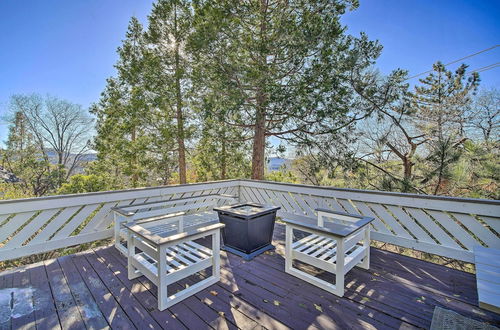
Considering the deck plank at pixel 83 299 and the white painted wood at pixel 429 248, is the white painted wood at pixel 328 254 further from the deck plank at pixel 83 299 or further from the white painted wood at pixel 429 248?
the deck plank at pixel 83 299

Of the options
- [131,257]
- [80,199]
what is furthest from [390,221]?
[80,199]

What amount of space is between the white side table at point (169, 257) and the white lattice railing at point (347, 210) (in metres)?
1.17

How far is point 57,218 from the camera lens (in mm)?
2787

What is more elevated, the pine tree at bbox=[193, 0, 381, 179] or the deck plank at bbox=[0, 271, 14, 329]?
the pine tree at bbox=[193, 0, 381, 179]

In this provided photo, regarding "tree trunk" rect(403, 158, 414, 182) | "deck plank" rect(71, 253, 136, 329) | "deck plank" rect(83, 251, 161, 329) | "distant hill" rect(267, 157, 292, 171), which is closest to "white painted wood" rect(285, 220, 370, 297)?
"deck plank" rect(83, 251, 161, 329)

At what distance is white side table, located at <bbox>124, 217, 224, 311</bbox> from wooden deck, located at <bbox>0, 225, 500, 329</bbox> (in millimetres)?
86

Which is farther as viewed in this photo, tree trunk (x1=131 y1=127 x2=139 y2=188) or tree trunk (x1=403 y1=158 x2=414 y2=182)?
tree trunk (x1=131 y1=127 x2=139 y2=188)

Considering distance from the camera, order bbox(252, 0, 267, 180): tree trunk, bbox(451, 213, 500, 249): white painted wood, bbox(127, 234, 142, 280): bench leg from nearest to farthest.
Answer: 1. bbox(127, 234, 142, 280): bench leg
2. bbox(451, 213, 500, 249): white painted wood
3. bbox(252, 0, 267, 180): tree trunk

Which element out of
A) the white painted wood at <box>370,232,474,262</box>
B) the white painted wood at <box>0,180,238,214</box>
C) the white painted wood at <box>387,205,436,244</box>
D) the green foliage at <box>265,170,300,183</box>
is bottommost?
the white painted wood at <box>370,232,474,262</box>

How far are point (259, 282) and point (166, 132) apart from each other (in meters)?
7.03

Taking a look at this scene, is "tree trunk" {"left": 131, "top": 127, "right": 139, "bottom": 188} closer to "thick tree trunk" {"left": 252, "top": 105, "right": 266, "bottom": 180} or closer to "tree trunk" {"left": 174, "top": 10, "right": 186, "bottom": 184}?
"tree trunk" {"left": 174, "top": 10, "right": 186, "bottom": 184}

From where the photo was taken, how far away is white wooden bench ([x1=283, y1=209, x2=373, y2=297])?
6.60 feet

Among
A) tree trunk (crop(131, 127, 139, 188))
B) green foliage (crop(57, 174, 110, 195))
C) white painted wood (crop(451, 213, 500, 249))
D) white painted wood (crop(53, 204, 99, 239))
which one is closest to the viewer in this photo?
white painted wood (crop(451, 213, 500, 249))

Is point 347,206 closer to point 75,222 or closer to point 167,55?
point 75,222
